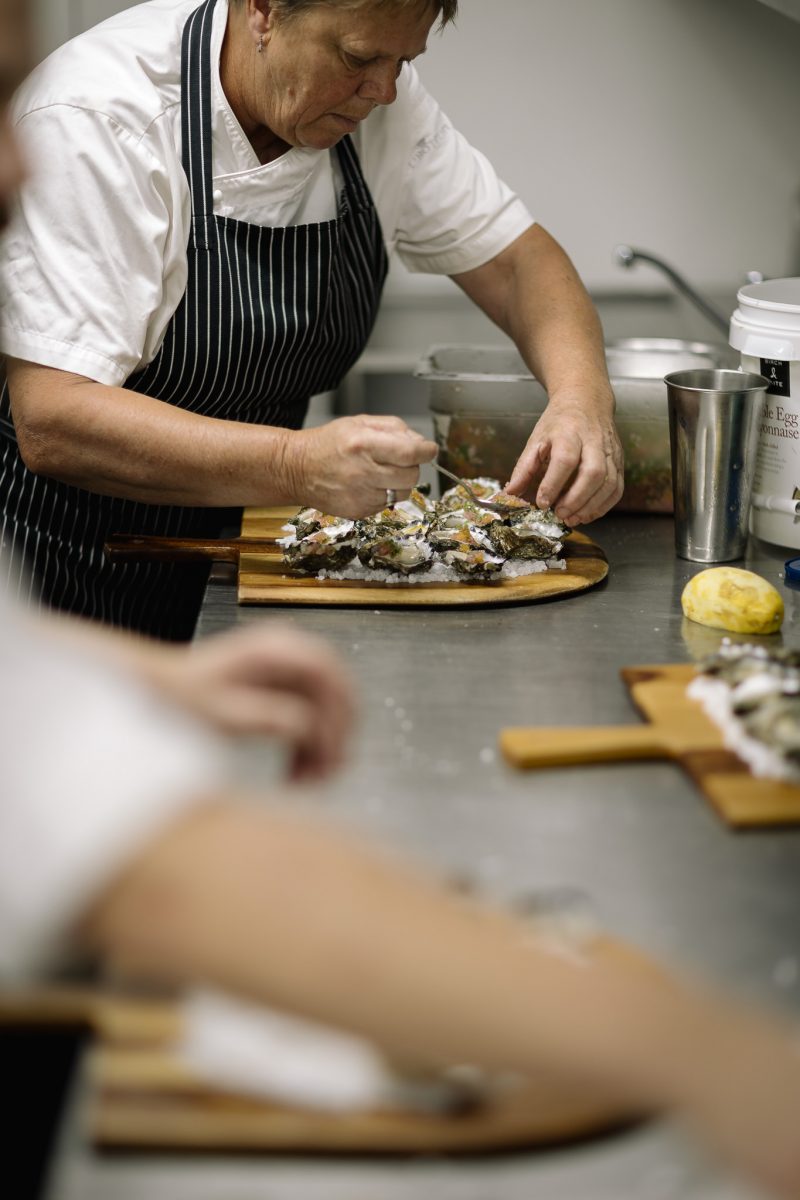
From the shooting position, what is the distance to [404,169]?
6.68ft

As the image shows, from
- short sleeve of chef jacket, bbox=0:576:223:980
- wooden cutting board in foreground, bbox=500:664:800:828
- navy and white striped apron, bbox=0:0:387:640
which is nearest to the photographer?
short sleeve of chef jacket, bbox=0:576:223:980

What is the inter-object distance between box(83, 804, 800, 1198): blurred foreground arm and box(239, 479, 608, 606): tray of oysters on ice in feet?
3.20

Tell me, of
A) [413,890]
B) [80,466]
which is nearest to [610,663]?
[80,466]

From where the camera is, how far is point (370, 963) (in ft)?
1.98

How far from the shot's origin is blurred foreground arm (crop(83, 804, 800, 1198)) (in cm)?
60

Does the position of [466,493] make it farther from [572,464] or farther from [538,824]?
[538,824]

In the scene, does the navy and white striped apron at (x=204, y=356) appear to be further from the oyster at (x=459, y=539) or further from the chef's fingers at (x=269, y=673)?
the chef's fingers at (x=269, y=673)

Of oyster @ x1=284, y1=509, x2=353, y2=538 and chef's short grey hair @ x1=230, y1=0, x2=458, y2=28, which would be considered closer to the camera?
chef's short grey hair @ x1=230, y1=0, x2=458, y2=28

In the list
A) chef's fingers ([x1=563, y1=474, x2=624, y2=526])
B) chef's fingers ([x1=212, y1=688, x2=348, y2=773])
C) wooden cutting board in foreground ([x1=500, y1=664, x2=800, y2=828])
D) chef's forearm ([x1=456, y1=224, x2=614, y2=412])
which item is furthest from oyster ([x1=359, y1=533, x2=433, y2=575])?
chef's fingers ([x1=212, y1=688, x2=348, y2=773])

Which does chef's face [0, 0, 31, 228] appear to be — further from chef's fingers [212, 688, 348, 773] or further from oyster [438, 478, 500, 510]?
oyster [438, 478, 500, 510]

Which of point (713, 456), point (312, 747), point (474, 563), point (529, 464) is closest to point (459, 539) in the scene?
point (474, 563)

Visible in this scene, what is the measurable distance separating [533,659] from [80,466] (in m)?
0.65

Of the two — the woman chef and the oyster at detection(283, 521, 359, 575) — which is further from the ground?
the woman chef

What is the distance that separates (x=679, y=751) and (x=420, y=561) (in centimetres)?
58
